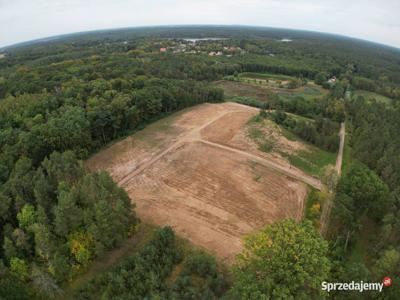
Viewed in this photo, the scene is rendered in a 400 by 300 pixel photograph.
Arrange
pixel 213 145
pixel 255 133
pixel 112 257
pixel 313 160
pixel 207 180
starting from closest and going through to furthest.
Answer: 1. pixel 112 257
2. pixel 207 180
3. pixel 313 160
4. pixel 213 145
5. pixel 255 133

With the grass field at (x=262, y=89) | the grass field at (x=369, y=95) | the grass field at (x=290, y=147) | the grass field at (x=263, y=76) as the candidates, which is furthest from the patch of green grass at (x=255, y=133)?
the grass field at (x=263, y=76)

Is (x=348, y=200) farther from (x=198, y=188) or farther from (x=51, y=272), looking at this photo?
(x=51, y=272)

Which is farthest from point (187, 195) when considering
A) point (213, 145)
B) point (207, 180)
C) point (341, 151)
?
point (341, 151)

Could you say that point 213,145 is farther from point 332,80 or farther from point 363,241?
point 332,80

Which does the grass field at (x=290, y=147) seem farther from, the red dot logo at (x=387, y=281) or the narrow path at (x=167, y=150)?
the red dot logo at (x=387, y=281)

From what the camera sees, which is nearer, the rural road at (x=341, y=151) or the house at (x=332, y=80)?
the rural road at (x=341, y=151)

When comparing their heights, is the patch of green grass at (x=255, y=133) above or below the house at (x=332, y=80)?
above

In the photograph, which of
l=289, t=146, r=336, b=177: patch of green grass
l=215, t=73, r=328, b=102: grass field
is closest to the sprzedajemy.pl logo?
l=289, t=146, r=336, b=177: patch of green grass
